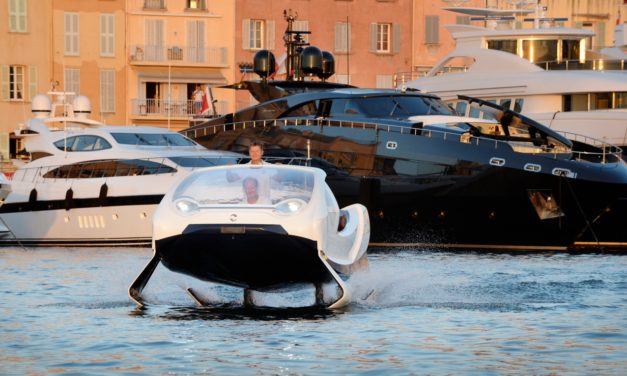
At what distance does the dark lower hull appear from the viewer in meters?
17.5

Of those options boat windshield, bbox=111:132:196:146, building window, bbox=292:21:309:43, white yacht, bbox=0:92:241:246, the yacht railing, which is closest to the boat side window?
the yacht railing

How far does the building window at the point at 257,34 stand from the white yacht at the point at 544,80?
26270mm

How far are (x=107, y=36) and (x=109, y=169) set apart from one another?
3699cm

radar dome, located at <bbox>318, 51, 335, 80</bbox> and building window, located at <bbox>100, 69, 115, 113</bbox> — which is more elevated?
radar dome, located at <bbox>318, 51, 335, 80</bbox>

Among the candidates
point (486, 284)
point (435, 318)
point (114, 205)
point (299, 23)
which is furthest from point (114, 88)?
point (435, 318)

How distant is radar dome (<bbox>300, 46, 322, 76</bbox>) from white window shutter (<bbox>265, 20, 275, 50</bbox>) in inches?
1202

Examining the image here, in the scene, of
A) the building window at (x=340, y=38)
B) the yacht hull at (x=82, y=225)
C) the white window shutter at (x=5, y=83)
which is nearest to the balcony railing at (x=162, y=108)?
the white window shutter at (x=5, y=83)

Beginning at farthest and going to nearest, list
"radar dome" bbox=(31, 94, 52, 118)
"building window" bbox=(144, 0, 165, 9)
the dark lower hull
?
"building window" bbox=(144, 0, 165, 9), "radar dome" bbox=(31, 94, 52, 118), the dark lower hull

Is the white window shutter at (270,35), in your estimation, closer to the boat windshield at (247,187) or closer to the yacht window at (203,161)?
the yacht window at (203,161)

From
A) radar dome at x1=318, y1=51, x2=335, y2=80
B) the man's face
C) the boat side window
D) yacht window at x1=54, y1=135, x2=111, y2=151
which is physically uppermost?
radar dome at x1=318, y1=51, x2=335, y2=80

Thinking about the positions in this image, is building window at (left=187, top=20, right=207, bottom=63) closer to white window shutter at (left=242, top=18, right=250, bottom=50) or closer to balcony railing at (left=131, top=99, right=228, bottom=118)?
white window shutter at (left=242, top=18, right=250, bottom=50)

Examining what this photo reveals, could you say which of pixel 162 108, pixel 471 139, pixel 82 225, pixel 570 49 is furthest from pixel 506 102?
pixel 162 108

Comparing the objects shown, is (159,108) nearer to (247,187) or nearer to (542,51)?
(542,51)

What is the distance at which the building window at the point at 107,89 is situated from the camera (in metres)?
69.5
